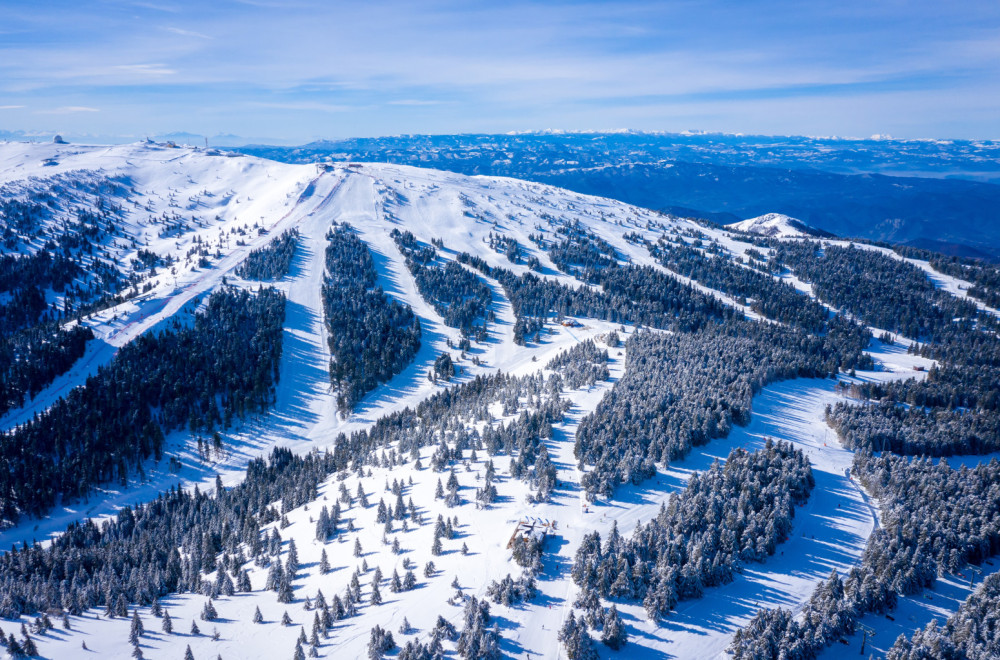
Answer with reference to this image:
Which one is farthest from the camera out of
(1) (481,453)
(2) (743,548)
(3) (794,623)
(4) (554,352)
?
(4) (554,352)

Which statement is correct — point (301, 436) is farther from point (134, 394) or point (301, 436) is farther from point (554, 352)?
point (554, 352)

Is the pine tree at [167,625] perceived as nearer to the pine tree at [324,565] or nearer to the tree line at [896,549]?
the pine tree at [324,565]

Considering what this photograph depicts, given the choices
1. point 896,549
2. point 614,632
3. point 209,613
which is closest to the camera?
point 614,632

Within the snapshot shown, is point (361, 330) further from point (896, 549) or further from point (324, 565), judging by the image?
point (896, 549)

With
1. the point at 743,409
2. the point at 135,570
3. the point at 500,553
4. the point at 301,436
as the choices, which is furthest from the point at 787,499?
the point at 301,436

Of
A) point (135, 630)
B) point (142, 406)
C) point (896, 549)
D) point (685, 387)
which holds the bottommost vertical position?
point (135, 630)

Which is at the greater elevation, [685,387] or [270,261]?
[270,261]

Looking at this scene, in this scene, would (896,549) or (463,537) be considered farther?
(463,537)

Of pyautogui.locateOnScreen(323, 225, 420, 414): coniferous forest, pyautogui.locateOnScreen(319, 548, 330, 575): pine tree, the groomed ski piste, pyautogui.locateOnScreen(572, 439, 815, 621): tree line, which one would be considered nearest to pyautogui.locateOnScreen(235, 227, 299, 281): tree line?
pyautogui.locateOnScreen(323, 225, 420, 414): coniferous forest

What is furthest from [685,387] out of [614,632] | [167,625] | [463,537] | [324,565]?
[167,625]

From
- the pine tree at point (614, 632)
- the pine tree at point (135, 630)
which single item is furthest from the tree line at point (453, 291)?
the pine tree at point (614, 632)

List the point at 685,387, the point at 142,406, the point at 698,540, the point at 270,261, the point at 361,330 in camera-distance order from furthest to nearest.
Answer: the point at 270,261 < the point at 361,330 < the point at 142,406 < the point at 685,387 < the point at 698,540
